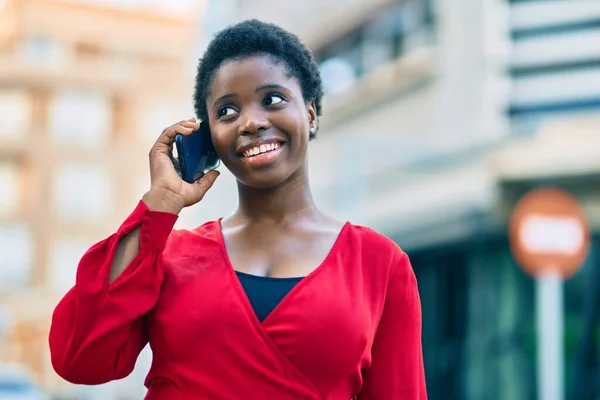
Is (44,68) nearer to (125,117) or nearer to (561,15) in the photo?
Answer: (125,117)

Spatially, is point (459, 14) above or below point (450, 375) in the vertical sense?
above

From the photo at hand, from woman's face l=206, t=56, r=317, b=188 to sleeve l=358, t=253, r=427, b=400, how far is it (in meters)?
0.31

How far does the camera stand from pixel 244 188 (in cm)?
238

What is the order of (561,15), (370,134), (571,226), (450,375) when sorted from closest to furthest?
(571,226) → (561,15) → (450,375) → (370,134)

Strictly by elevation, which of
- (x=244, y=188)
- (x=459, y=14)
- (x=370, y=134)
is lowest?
(x=244, y=188)

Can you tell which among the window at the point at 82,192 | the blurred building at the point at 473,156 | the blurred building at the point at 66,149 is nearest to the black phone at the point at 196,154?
the blurred building at the point at 473,156

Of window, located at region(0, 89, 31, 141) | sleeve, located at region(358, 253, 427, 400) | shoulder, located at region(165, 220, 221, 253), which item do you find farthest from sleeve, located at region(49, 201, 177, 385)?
window, located at region(0, 89, 31, 141)

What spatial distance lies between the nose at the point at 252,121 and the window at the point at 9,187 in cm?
4231

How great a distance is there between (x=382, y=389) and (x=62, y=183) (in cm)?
4263

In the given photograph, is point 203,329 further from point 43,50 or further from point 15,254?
point 43,50

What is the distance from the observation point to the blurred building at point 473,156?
46.0ft

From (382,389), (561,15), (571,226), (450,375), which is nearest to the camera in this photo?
(382,389)

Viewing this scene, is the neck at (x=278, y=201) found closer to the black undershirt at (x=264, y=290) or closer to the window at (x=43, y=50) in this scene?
the black undershirt at (x=264, y=290)

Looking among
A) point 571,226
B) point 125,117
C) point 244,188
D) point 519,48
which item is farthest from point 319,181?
point 125,117
